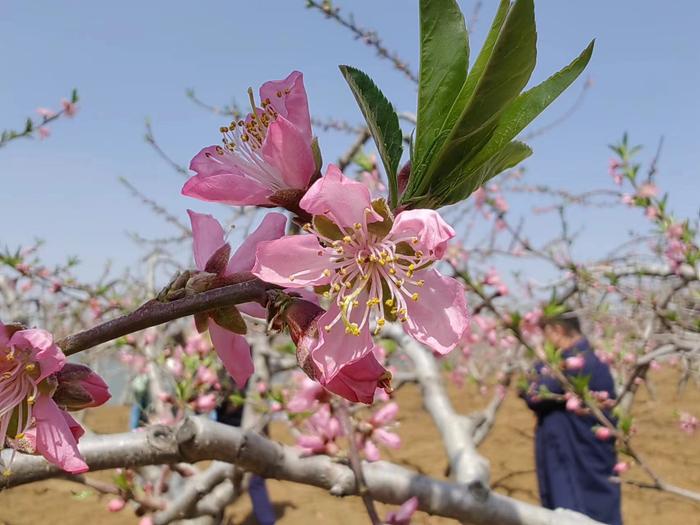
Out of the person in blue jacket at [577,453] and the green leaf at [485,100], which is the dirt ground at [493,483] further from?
the green leaf at [485,100]

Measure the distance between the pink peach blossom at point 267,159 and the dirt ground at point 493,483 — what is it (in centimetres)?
424

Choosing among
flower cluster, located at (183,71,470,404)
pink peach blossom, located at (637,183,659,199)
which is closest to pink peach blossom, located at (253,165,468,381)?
flower cluster, located at (183,71,470,404)

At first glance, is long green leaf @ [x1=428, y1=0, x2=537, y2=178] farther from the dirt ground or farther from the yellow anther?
the dirt ground

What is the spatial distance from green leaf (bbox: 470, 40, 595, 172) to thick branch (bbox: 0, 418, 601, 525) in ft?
3.10

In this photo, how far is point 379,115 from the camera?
0.64 metres

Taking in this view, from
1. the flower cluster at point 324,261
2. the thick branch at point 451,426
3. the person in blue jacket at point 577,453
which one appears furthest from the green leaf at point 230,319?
the person in blue jacket at point 577,453

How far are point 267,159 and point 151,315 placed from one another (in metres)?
0.23

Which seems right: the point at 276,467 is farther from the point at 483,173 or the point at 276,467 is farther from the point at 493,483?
the point at 493,483

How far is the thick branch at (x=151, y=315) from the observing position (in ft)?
1.98

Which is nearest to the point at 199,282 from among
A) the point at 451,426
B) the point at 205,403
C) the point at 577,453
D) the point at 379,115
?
the point at 379,115

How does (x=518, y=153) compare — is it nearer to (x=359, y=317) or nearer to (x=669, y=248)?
(x=359, y=317)

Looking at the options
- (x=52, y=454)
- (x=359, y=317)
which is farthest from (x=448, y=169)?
(x=52, y=454)

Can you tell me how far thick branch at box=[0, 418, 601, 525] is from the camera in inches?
48.1

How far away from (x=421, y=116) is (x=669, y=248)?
456cm
